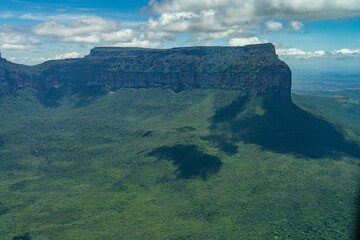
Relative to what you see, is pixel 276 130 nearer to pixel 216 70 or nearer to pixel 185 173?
pixel 185 173

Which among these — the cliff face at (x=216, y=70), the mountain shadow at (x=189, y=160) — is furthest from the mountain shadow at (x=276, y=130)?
the mountain shadow at (x=189, y=160)

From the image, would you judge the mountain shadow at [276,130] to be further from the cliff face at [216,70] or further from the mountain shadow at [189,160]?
the mountain shadow at [189,160]

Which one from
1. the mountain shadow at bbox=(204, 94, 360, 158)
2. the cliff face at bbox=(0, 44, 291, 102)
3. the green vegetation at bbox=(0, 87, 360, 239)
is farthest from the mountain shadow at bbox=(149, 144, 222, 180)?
the cliff face at bbox=(0, 44, 291, 102)

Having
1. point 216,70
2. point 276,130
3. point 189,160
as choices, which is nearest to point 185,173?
point 189,160

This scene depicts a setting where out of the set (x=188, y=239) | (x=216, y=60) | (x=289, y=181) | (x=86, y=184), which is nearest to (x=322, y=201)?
(x=289, y=181)

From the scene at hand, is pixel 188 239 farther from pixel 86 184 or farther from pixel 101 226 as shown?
pixel 86 184

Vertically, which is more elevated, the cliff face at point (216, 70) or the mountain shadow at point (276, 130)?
the cliff face at point (216, 70)

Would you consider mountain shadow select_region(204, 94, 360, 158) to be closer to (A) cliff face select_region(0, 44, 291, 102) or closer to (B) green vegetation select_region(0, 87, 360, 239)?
(B) green vegetation select_region(0, 87, 360, 239)

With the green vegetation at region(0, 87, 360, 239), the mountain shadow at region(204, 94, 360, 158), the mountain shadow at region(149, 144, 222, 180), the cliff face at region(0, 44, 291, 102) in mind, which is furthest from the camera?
the cliff face at region(0, 44, 291, 102)
